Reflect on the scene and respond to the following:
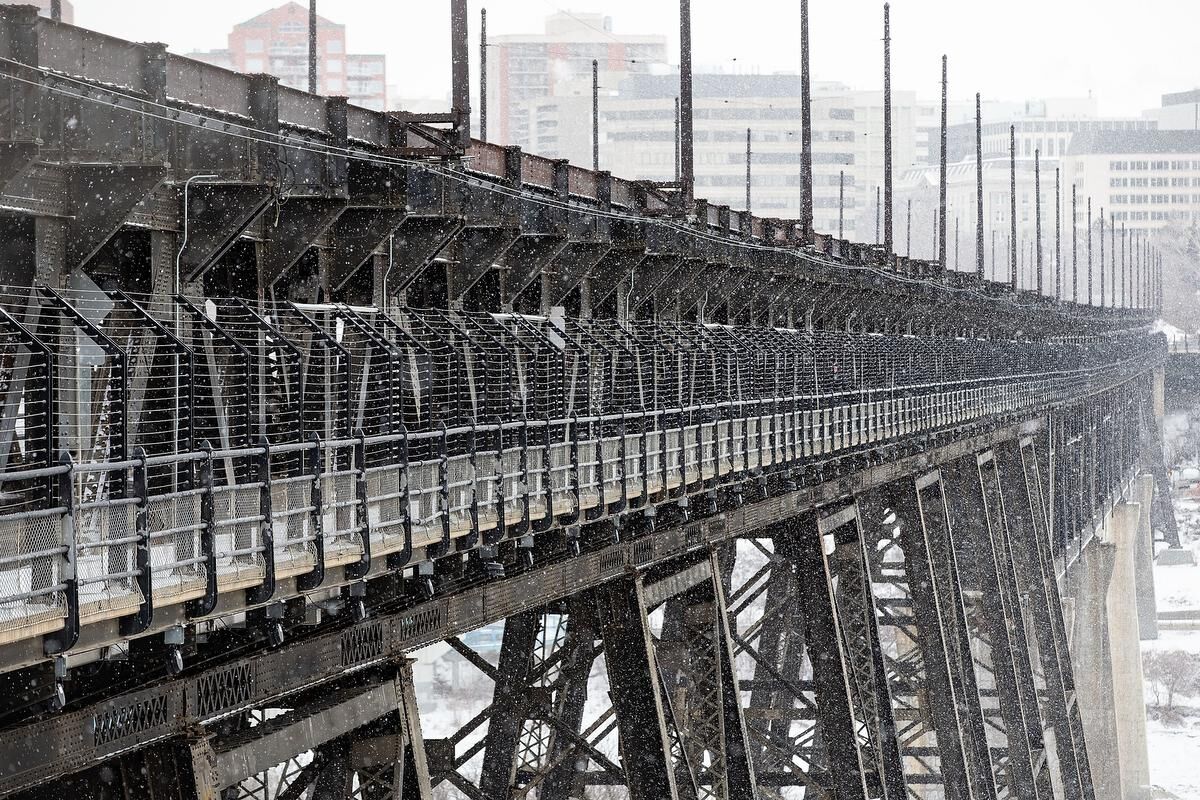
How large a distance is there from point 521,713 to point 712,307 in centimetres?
1268

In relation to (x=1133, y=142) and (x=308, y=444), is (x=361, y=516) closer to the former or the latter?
(x=308, y=444)

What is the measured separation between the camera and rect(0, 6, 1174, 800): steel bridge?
7.88 m

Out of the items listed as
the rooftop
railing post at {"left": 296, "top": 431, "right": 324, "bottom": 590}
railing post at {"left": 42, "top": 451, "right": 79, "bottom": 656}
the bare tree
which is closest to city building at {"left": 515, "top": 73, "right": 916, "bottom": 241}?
the bare tree

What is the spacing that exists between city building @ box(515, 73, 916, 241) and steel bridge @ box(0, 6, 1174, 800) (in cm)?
8675

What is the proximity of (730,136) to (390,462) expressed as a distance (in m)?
114

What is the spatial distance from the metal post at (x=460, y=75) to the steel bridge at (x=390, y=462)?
204 millimetres

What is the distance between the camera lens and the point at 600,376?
17.4 meters

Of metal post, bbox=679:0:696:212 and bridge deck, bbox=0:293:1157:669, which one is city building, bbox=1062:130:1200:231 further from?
bridge deck, bbox=0:293:1157:669

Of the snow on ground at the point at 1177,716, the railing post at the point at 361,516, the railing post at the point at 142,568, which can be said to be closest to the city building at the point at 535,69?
the snow on ground at the point at 1177,716

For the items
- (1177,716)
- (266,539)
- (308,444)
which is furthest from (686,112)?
(1177,716)

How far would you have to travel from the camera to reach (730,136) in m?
124

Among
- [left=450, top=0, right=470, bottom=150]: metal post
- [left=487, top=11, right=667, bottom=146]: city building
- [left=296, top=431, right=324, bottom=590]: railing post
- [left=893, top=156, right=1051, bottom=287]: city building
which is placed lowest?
[left=296, top=431, right=324, bottom=590]: railing post

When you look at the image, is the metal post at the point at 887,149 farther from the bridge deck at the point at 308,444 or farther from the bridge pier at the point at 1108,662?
the bridge deck at the point at 308,444

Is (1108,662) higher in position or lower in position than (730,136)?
lower
